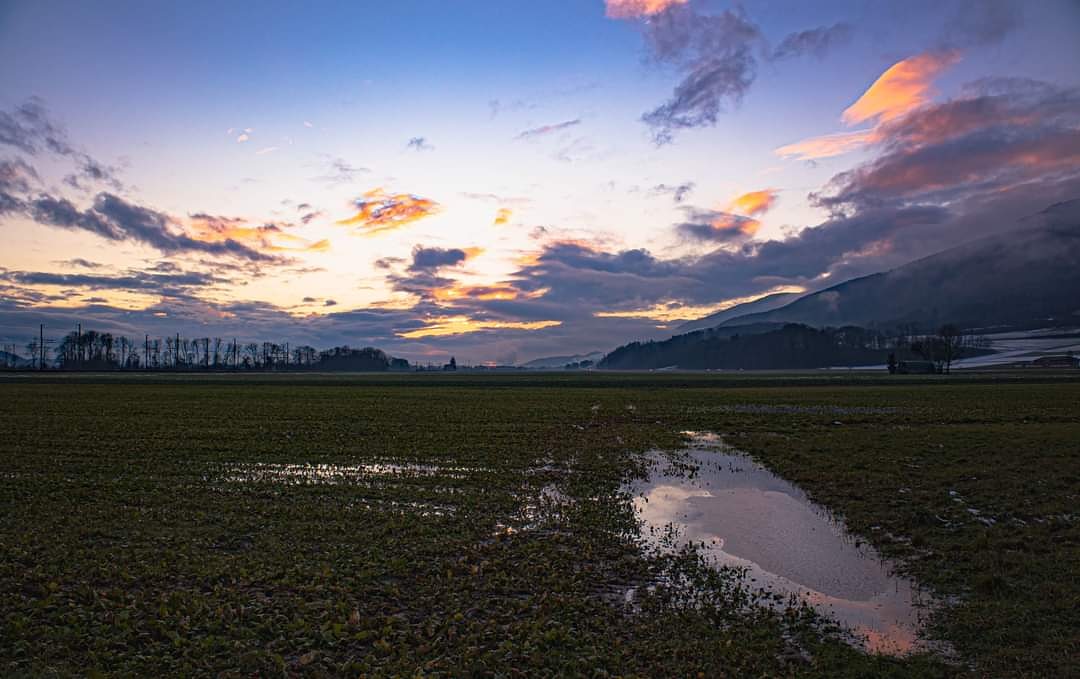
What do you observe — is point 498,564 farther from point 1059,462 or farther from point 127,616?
point 1059,462

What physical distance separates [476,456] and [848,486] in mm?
15086

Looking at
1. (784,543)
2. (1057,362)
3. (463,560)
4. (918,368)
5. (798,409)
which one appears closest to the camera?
(463,560)

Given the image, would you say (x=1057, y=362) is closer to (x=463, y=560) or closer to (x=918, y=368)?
(x=918, y=368)

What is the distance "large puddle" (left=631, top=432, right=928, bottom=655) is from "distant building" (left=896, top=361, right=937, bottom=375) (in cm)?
13086

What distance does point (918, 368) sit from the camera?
132750mm

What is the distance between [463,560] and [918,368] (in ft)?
Result: 485

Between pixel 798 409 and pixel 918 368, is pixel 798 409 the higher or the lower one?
the lower one

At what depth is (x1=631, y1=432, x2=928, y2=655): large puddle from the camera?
417 inches

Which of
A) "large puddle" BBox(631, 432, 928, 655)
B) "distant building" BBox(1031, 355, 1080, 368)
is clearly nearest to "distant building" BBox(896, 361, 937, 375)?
"distant building" BBox(1031, 355, 1080, 368)

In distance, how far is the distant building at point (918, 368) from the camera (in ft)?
433

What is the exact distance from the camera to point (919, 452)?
26.2 m

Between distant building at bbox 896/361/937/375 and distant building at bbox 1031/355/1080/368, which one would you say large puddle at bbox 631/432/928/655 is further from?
distant building at bbox 1031/355/1080/368

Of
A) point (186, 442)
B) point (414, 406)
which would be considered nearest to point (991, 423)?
point (414, 406)

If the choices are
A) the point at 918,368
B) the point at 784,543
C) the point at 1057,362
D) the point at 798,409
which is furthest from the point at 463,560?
the point at 1057,362
